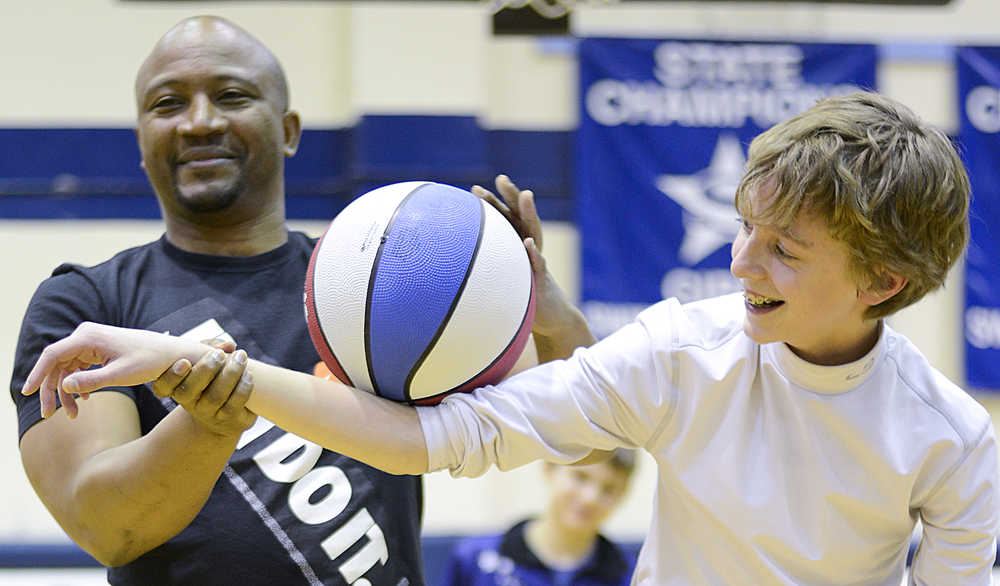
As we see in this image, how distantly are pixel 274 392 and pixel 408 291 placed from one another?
0.82 ft

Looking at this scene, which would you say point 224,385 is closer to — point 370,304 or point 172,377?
point 172,377

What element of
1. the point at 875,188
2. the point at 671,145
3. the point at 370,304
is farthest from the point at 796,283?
the point at 671,145

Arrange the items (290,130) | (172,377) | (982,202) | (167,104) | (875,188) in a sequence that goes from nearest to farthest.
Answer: (172,377)
(875,188)
(167,104)
(290,130)
(982,202)

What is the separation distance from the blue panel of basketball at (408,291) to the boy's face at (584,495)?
1.69 metres

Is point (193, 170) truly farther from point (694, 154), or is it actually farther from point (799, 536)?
point (694, 154)

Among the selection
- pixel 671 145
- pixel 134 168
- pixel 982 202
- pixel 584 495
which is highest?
pixel 671 145

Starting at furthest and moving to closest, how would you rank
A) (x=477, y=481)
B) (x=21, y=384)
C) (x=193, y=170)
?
(x=477, y=481) < (x=193, y=170) < (x=21, y=384)

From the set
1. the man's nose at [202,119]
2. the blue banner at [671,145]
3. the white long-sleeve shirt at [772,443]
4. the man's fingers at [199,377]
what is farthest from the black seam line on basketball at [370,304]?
the blue banner at [671,145]

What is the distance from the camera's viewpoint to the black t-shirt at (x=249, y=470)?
1.80m

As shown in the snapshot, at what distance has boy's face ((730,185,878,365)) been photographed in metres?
1.60

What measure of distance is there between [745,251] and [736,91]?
419 centimetres

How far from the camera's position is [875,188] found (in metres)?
1.58

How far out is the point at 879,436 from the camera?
1658mm

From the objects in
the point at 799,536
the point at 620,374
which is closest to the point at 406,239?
the point at 620,374
